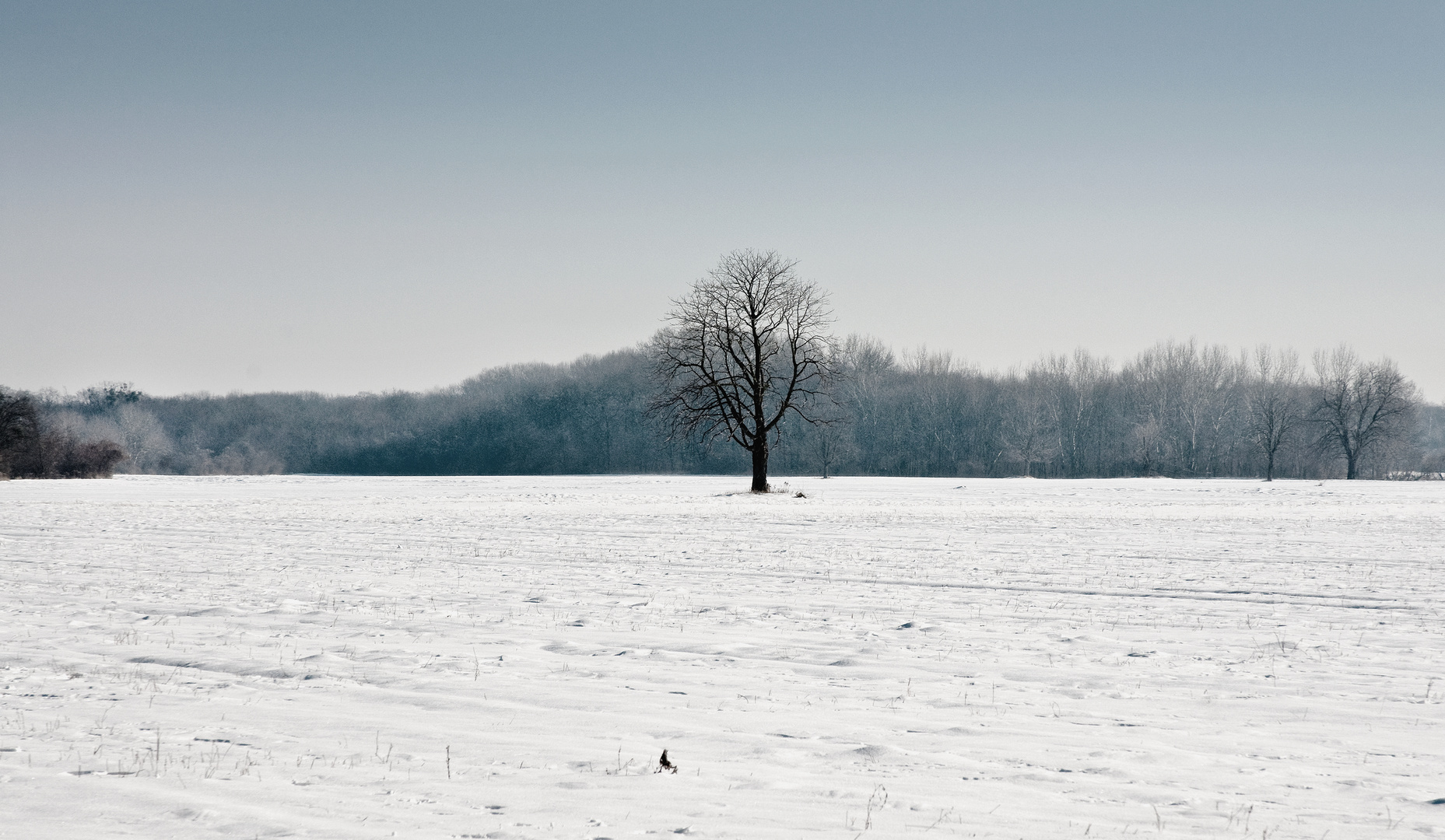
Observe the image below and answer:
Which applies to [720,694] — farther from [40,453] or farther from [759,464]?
[40,453]

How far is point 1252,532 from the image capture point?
24.3 m

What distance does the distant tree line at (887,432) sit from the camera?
9062 centimetres

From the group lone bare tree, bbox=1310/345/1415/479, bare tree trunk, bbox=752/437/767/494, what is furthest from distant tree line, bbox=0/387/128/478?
lone bare tree, bbox=1310/345/1415/479

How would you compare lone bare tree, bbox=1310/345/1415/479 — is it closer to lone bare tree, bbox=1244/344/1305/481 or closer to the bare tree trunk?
lone bare tree, bbox=1244/344/1305/481

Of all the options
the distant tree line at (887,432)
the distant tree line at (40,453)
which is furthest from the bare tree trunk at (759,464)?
the distant tree line at (40,453)

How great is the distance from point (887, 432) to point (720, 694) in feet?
337

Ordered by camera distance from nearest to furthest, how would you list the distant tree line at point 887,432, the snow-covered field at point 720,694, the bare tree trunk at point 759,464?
the snow-covered field at point 720,694
the bare tree trunk at point 759,464
the distant tree line at point 887,432

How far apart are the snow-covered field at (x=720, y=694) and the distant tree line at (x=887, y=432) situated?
50.9m

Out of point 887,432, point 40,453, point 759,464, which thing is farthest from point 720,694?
point 887,432

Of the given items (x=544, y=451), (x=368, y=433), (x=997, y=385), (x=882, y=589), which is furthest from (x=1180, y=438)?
(x=368, y=433)

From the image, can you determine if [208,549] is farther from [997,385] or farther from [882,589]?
[997,385]

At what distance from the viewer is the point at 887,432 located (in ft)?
356

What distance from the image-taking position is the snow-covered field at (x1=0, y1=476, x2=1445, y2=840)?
507 cm

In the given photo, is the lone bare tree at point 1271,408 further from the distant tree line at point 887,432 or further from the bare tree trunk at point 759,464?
the bare tree trunk at point 759,464
